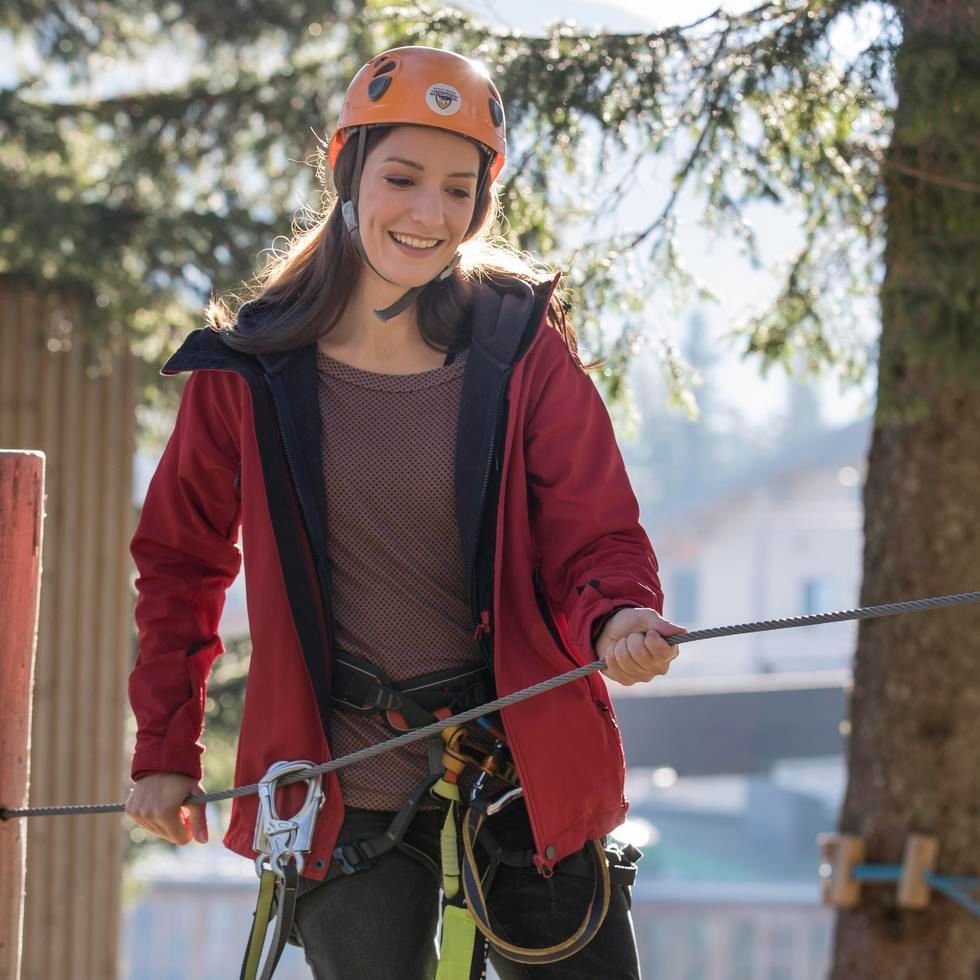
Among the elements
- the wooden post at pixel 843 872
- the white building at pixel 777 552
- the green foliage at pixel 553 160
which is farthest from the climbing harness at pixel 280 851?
the white building at pixel 777 552

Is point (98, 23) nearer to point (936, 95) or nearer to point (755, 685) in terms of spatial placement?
point (936, 95)

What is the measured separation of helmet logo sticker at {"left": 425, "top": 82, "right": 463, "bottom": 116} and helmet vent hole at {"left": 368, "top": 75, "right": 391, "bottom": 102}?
0.08 meters

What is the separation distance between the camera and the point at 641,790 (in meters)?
52.8

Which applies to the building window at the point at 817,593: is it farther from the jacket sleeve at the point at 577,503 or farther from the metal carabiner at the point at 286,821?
the metal carabiner at the point at 286,821

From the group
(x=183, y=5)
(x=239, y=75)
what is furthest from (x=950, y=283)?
(x=183, y=5)

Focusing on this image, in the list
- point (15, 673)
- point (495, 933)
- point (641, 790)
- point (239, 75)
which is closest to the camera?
point (495, 933)

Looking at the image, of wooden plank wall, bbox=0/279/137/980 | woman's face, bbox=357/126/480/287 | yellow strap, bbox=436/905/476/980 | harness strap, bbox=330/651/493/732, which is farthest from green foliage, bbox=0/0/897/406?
yellow strap, bbox=436/905/476/980

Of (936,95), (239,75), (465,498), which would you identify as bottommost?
(465,498)

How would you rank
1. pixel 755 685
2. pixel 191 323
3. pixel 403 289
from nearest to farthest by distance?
pixel 403 289 → pixel 191 323 → pixel 755 685

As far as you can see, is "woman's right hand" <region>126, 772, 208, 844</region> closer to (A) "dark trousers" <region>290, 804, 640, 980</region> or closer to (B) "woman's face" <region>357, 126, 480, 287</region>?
(A) "dark trousers" <region>290, 804, 640, 980</region>

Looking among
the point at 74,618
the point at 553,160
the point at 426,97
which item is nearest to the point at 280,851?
the point at 426,97

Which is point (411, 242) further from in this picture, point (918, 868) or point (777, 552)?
point (777, 552)

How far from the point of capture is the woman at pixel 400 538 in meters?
2.75

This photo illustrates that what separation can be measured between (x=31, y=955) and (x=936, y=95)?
5326 millimetres
